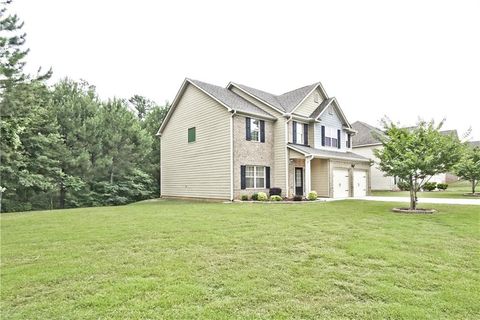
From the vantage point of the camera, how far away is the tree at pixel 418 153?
437 inches

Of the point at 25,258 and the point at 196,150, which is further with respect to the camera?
the point at 196,150

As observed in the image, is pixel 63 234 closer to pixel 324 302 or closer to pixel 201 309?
pixel 201 309

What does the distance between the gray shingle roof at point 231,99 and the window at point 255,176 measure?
3424 mm

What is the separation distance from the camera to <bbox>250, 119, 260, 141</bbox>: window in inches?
705

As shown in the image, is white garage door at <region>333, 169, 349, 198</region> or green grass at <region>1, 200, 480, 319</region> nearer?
green grass at <region>1, 200, 480, 319</region>

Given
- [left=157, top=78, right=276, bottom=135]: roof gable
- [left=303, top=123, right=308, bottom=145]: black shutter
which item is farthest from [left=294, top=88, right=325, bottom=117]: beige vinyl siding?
[left=157, top=78, right=276, bottom=135]: roof gable

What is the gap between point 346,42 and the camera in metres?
18.6

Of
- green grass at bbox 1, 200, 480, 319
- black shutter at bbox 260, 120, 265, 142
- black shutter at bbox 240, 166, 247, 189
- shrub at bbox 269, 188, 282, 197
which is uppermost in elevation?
black shutter at bbox 260, 120, 265, 142

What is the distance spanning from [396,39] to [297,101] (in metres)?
6.72

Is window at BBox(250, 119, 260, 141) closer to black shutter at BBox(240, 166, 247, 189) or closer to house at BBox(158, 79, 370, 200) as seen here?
house at BBox(158, 79, 370, 200)

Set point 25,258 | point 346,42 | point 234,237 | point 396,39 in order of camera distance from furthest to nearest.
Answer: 1. point 346,42
2. point 396,39
3. point 234,237
4. point 25,258

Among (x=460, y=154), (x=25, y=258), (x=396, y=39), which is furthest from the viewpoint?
(x=396, y=39)

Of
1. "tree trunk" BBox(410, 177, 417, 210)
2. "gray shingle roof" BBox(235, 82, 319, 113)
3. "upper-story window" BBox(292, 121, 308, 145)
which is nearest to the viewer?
"tree trunk" BBox(410, 177, 417, 210)

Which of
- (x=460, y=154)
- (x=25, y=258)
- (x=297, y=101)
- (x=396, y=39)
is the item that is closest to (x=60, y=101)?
(x=297, y=101)
